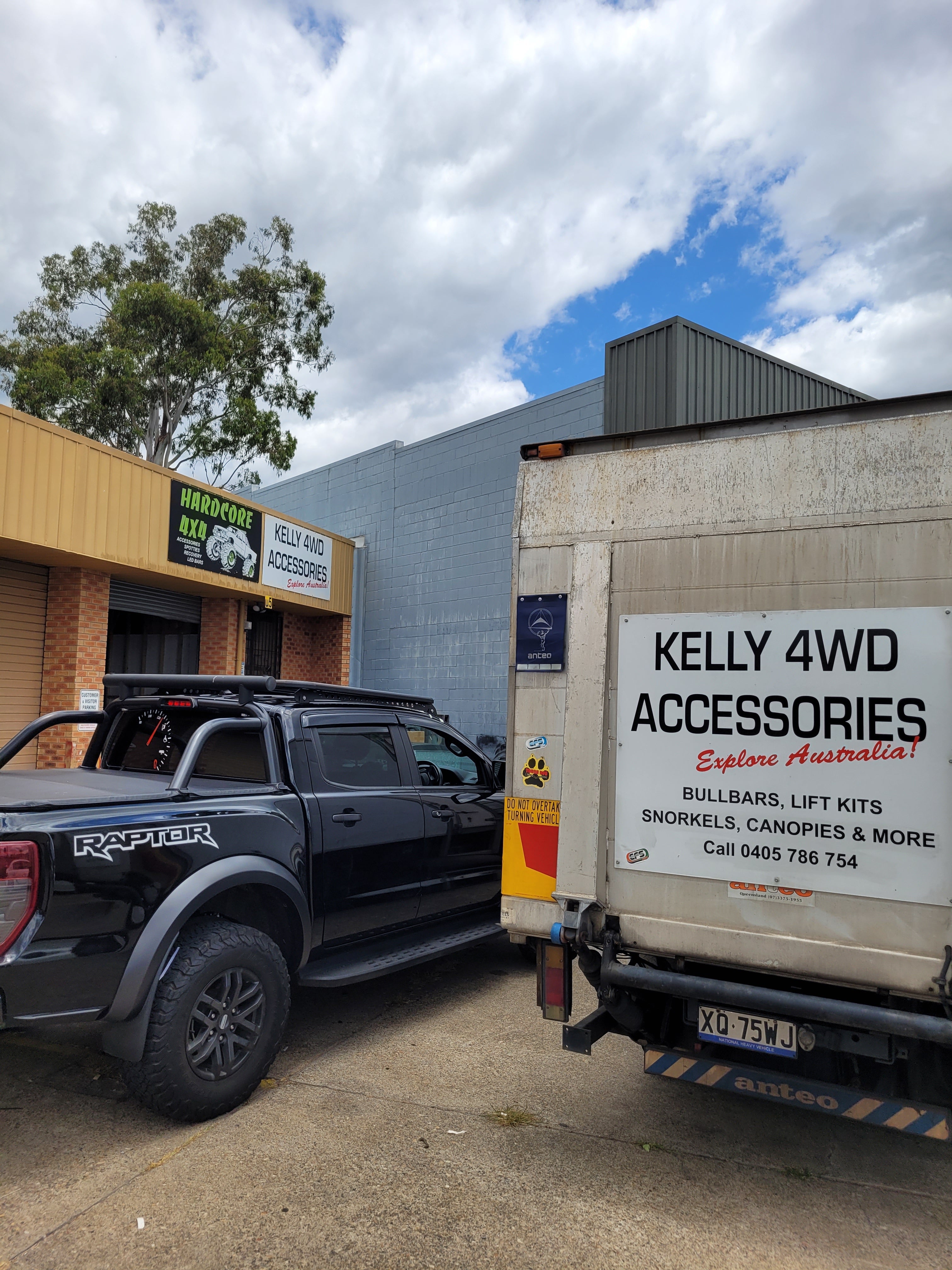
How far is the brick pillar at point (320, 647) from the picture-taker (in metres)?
16.5

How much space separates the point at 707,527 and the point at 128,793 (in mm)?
2748

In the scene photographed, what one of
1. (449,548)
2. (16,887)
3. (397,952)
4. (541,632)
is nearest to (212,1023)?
(16,887)

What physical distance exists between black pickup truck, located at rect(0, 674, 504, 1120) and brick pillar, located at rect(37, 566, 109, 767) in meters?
6.56

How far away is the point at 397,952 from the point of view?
4.81 m

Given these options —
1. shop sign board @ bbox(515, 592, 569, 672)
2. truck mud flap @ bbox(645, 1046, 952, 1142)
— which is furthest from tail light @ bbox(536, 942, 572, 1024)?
shop sign board @ bbox(515, 592, 569, 672)

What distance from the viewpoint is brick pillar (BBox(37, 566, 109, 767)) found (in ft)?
36.7

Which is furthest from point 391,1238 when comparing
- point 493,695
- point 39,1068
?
point 493,695

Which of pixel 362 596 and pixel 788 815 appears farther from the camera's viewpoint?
pixel 362 596

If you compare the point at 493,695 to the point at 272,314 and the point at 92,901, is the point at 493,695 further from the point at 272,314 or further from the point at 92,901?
the point at 272,314

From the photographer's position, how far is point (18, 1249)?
276 cm

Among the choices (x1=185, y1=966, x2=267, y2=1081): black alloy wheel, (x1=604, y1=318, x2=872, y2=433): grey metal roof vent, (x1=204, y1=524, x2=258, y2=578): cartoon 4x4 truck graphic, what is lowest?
(x1=185, y1=966, x2=267, y2=1081): black alloy wheel

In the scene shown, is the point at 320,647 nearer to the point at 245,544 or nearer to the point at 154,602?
the point at 245,544

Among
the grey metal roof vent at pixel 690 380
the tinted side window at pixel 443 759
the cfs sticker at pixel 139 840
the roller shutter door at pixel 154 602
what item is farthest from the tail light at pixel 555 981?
the roller shutter door at pixel 154 602

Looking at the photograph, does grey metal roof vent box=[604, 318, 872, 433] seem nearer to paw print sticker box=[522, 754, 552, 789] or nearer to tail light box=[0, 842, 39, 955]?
paw print sticker box=[522, 754, 552, 789]
